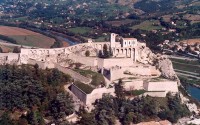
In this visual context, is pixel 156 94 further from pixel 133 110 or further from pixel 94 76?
pixel 94 76

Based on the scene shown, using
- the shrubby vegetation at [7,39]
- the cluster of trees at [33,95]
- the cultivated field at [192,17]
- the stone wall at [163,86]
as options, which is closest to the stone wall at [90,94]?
the cluster of trees at [33,95]

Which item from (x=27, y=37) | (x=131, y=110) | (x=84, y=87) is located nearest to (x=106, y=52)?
(x=84, y=87)

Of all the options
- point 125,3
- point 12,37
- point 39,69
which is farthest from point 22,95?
point 125,3

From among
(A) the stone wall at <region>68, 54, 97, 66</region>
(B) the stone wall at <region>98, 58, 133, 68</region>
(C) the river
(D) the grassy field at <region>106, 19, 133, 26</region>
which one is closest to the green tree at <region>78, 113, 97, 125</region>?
(B) the stone wall at <region>98, 58, 133, 68</region>

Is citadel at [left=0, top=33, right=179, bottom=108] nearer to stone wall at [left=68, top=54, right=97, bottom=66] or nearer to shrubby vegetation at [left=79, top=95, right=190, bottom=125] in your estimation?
stone wall at [left=68, top=54, right=97, bottom=66]

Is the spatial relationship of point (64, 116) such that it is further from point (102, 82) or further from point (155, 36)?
point (155, 36)
